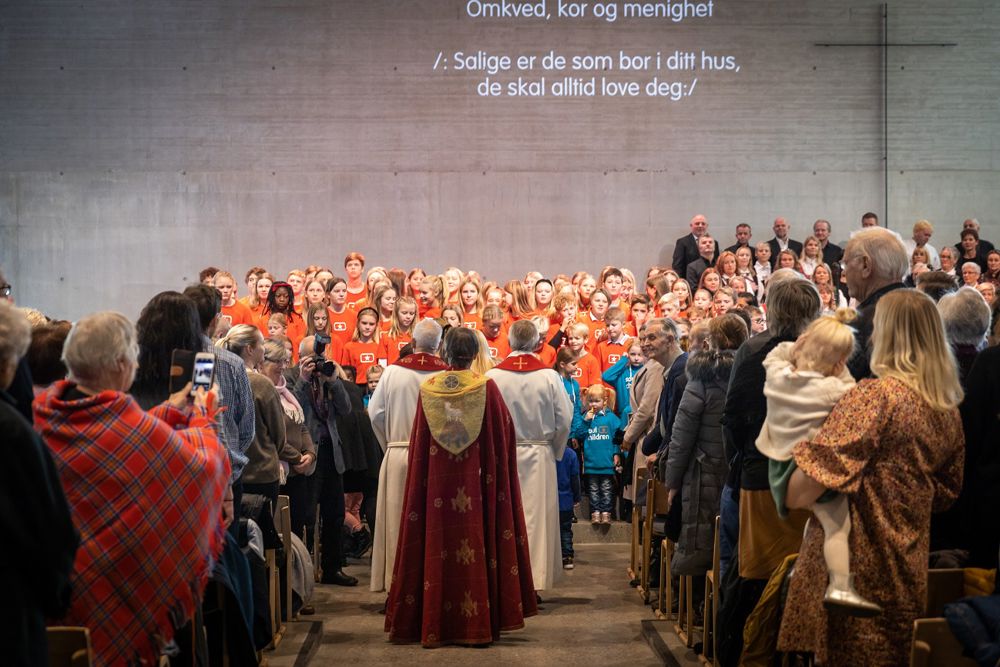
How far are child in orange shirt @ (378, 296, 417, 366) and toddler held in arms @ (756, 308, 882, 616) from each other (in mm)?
5359

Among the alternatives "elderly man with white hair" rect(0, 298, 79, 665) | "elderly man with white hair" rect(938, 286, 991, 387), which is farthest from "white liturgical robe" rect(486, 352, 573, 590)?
"elderly man with white hair" rect(0, 298, 79, 665)

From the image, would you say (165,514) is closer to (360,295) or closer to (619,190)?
(360,295)

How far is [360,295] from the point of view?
10.6 meters

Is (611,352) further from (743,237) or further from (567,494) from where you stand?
(743,237)

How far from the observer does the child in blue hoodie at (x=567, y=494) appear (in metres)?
6.72

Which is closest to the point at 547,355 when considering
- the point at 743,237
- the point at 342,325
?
the point at 342,325

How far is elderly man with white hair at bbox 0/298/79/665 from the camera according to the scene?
2340mm

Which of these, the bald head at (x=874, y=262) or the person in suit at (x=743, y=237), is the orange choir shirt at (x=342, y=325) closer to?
the person in suit at (x=743, y=237)

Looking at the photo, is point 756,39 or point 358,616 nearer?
point 358,616

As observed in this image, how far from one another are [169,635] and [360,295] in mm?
7653

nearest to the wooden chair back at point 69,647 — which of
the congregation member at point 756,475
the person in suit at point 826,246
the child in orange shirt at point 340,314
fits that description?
the congregation member at point 756,475

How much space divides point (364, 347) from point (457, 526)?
3.41 meters

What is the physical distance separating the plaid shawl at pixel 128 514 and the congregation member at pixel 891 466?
65.3 inches

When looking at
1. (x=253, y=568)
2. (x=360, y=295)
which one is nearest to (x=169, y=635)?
(x=253, y=568)
